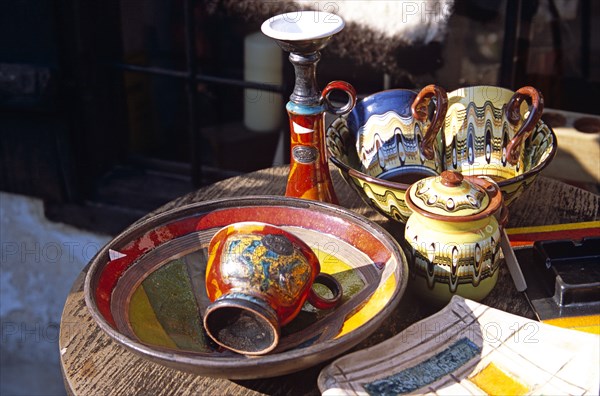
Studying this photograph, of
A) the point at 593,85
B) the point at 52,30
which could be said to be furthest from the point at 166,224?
the point at 593,85

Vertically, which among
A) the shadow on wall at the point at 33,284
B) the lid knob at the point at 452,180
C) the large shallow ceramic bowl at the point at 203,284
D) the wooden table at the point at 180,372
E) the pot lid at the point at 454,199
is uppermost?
the lid knob at the point at 452,180

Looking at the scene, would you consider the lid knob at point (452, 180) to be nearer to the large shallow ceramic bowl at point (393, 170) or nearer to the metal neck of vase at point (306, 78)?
the large shallow ceramic bowl at point (393, 170)

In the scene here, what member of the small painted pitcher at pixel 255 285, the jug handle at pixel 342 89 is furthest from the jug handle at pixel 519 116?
the small painted pitcher at pixel 255 285

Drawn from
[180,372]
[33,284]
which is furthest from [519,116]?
[33,284]

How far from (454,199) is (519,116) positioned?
0.37 m

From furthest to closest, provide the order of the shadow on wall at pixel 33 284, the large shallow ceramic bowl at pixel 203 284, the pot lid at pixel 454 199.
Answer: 1. the shadow on wall at pixel 33 284
2. the pot lid at pixel 454 199
3. the large shallow ceramic bowl at pixel 203 284

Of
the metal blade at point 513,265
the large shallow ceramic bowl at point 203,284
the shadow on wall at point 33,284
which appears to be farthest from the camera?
the shadow on wall at point 33,284

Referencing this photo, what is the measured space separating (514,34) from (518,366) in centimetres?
107

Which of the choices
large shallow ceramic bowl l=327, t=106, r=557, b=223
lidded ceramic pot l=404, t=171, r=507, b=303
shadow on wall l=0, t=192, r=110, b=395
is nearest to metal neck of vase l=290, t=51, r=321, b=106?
large shallow ceramic bowl l=327, t=106, r=557, b=223

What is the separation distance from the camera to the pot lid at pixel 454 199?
112 centimetres

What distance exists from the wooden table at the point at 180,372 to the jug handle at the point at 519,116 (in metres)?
0.15

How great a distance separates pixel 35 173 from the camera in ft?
7.09

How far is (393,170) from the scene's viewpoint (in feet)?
4.64

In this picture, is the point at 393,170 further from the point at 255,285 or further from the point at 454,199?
the point at 255,285
